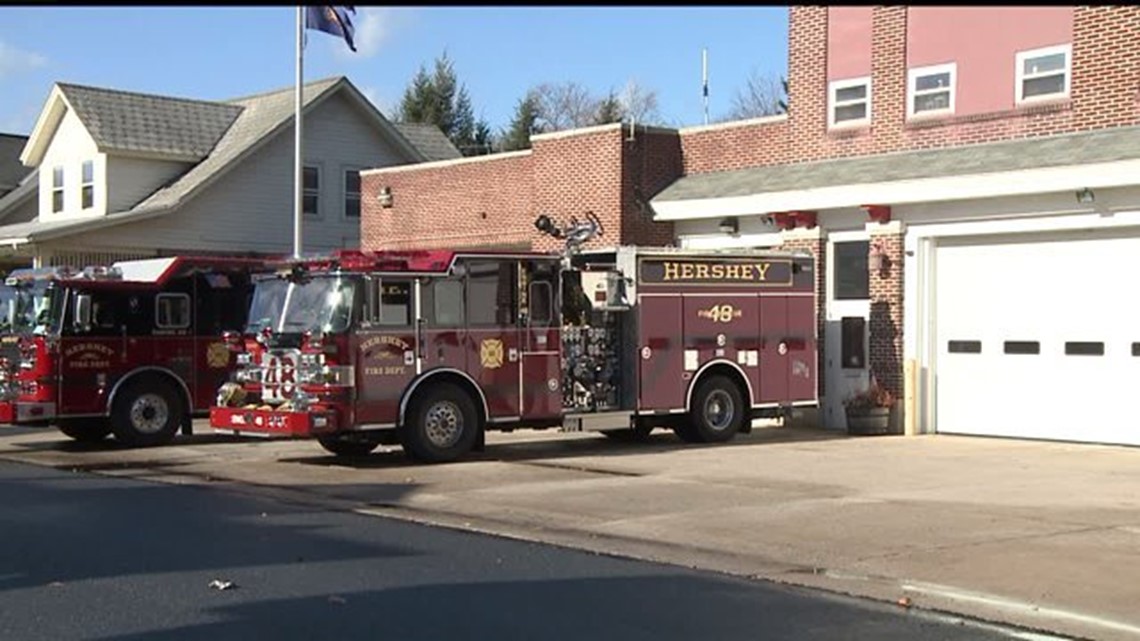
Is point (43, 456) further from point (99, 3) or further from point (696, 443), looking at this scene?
point (99, 3)

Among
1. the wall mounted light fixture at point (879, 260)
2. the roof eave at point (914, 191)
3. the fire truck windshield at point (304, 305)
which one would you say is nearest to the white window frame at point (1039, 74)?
the roof eave at point (914, 191)

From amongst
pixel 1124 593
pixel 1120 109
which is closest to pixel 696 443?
pixel 1120 109

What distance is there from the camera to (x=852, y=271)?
19.5m

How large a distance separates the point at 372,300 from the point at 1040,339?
347 inches

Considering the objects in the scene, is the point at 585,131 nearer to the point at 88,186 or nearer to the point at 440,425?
the point at 440,425

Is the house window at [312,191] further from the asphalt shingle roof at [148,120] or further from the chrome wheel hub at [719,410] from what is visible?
the chrome wheel hub at [719,410]

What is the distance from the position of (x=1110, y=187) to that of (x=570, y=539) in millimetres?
9222

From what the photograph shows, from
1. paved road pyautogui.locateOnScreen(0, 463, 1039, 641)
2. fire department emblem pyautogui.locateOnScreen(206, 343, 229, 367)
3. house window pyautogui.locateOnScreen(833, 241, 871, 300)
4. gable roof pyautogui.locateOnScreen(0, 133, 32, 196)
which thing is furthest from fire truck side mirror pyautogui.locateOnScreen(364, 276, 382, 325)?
gable roof pyautogui.locateOnScreen(0, 133, 32, 196)

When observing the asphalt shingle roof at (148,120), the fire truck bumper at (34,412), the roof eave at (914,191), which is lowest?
the fire truck bumper at (34,412)

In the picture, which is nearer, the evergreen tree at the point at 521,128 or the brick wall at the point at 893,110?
the brick wall at the point at 893,110

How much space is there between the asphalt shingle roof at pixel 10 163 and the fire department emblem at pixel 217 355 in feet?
80.6

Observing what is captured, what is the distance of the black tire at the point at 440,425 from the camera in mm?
15047

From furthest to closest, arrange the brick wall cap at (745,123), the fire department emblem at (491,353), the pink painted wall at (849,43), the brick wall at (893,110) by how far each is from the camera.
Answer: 1. the brick wall cap at (745,123)
2. the pink painted wall at (849,43)
3. the brick wall at (893,110)
4. the fire department emblem at (491,353)

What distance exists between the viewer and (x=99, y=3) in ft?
15.9
